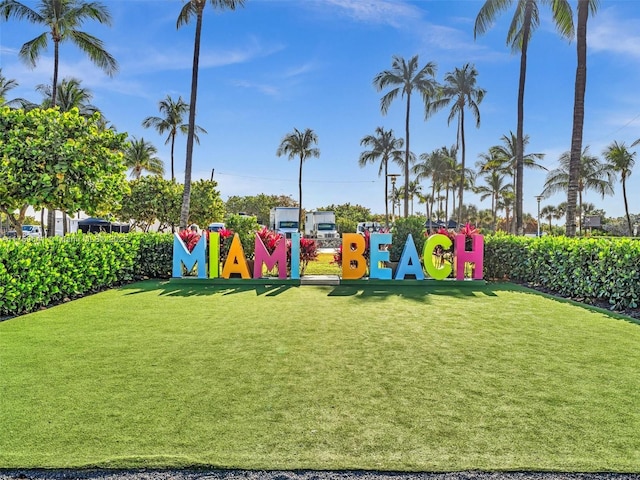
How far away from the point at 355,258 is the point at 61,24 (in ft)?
56.5

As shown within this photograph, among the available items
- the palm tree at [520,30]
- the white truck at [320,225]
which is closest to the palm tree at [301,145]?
the white truck at [320,225]

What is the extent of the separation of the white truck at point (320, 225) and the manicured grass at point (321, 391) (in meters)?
30.0

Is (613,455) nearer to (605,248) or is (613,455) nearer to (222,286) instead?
(605,248)

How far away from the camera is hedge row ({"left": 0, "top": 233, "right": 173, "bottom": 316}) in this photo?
8.55 meters

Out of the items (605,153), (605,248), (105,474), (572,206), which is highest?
(605,153)

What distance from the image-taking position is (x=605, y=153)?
39.4 meters

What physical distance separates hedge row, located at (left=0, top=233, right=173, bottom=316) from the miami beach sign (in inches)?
63.2

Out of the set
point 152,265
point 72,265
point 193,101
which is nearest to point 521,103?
point 193,101

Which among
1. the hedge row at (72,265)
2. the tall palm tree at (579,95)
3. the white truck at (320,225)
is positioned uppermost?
the tall palm tree at (579,95)

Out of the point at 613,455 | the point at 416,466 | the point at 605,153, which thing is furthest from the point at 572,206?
the point at 605,153

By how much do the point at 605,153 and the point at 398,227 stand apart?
34215 millimetres

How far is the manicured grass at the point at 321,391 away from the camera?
3428mm

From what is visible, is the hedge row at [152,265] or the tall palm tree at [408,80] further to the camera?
the tall palm tree at [408,80]

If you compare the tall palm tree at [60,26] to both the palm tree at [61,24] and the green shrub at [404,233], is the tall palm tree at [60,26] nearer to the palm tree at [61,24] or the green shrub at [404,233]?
the palm tree at [61,24]
